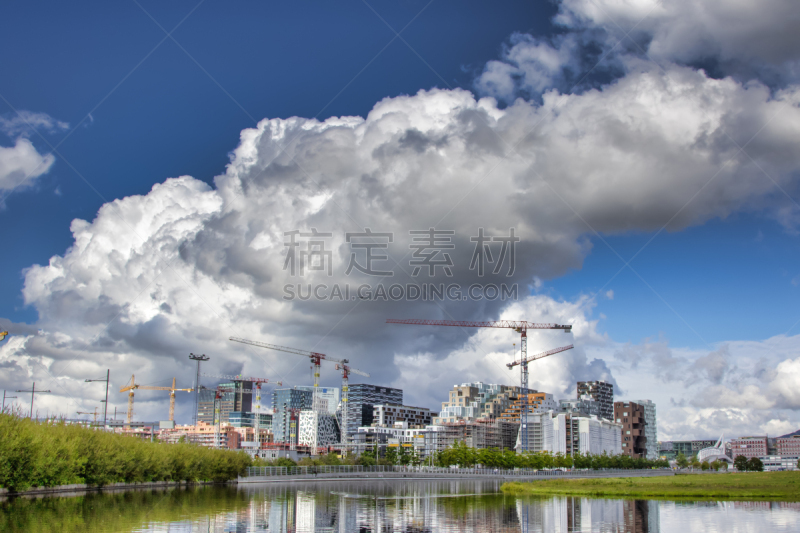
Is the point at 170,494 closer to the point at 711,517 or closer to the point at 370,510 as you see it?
the point at 370,510

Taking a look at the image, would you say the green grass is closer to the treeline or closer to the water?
the water

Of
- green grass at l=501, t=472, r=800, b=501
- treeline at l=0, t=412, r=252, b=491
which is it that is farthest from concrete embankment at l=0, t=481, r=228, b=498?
green grass at l=501, t=472, r=800, b=501

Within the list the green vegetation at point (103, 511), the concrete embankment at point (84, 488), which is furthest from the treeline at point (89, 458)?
the green vegetation at point (103, 511)

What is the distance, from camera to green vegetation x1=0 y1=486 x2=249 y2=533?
31.7 meters

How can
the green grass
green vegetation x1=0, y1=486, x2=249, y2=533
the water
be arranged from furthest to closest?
the green grass → the water → green vegetation x1=0, y1=486, x2=249, y2=533

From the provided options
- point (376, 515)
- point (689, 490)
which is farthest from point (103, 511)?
point (689, 490)

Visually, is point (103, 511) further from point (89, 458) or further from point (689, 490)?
point (689, 490)

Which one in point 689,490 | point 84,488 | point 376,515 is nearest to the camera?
point 376,515

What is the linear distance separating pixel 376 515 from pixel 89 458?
3206cm

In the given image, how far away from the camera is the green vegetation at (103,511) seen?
31.7 metres

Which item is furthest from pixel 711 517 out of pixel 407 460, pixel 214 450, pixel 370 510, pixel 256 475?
pixel 407 460

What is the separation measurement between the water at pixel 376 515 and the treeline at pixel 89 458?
3503 millimetres

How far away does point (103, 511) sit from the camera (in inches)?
1593

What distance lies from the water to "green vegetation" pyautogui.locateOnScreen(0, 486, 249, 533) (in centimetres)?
5
